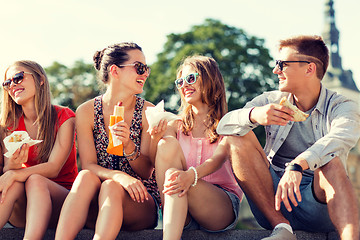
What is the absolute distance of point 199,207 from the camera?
153 inches

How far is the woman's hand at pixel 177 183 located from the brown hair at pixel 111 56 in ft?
5.22

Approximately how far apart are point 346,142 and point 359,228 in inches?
26.7

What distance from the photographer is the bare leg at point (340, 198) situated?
11.3 feet

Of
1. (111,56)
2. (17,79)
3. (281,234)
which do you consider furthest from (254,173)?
(17,79)

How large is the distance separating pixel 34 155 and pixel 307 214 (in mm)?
2503

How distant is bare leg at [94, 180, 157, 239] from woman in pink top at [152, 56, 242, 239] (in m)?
0.27

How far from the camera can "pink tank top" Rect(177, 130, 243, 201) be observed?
4.48m

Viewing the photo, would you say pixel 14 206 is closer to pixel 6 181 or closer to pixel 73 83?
pixel 6 181

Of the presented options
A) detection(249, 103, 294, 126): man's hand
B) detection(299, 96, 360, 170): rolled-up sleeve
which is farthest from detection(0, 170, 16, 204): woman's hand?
detection(299, 96, 360, 170): rolled-up sleeve

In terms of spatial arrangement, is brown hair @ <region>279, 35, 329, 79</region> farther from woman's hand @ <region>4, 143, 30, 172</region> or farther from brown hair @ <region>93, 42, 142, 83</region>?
woman's hand @ <region>4, 143, 30, 172</region>

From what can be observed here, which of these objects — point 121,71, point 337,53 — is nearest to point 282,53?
point 121,71

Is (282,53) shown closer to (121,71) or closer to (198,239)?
(121,71)

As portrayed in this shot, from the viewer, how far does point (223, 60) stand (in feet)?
84.3

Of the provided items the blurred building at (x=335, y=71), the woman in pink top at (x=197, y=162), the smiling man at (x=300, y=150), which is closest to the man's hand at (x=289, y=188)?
the smiling man at (x=300, y=150)
